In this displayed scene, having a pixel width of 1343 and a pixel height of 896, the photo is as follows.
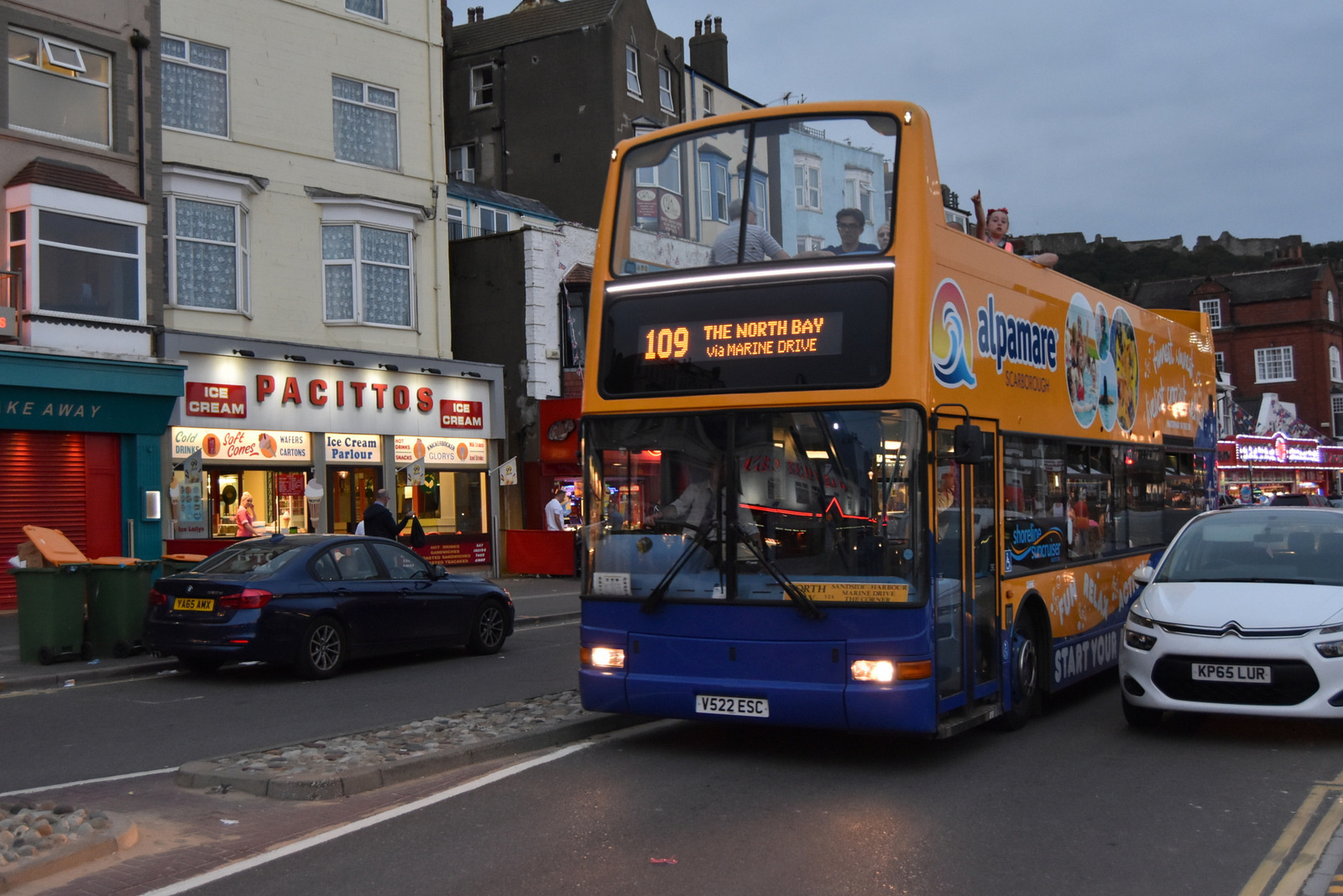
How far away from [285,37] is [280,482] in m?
8.84

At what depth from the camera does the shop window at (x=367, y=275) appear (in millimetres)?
25297

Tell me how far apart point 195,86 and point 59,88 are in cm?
329

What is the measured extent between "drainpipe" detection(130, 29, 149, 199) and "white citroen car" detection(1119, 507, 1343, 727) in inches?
707

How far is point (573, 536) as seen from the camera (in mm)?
26156

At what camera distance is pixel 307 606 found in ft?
41.9

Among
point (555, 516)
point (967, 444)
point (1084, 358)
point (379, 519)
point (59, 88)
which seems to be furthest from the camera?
point (555, 516)

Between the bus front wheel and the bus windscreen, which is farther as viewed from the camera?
the bus front wheel

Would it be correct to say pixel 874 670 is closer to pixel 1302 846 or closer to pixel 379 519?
pixel 1302 846

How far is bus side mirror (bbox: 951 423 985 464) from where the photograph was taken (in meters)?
7.93

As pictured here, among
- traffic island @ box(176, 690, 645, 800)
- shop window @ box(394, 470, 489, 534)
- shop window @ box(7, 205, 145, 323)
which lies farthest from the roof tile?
traffic island @ box(176, 690, 645, 800)

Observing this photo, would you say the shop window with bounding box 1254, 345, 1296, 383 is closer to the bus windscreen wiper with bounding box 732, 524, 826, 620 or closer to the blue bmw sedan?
the blue bmw sedan

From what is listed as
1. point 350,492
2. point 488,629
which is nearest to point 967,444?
point 488,629

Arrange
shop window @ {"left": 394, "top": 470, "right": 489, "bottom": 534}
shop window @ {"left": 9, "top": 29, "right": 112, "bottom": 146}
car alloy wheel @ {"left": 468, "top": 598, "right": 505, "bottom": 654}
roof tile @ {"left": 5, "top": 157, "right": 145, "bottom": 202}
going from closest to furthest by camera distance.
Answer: car alloy wheel @ {"left": 468, "top": 598, "right": 505, "bottom": 654} → roof tile @ {"left": 5, "top": 157, "right": 145, "bottom": 202} → shop window @ {"left": 9, "top": 29, "right": 112, "bottom": 146} → shop window @ {"left": 394, "top": 470, "right": 489, "bottom": 534}

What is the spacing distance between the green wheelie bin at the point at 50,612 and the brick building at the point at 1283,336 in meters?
69.5
